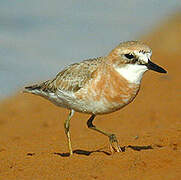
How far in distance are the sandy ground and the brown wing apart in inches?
43.4

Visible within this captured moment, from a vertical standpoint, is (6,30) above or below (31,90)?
above

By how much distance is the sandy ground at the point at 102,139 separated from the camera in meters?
7.48

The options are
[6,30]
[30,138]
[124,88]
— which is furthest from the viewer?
[6,30]

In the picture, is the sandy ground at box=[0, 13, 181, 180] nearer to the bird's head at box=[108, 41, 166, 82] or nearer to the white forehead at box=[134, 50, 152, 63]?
the bird's head at box=[108, 41, 166, 82]

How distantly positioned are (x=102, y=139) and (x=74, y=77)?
80.8 inches

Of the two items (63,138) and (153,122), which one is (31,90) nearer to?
(63,138)

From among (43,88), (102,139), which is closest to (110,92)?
(43,88)

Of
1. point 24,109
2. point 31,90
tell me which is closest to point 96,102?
point 31,90

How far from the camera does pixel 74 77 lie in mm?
9430

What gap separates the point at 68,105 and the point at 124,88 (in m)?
1.14

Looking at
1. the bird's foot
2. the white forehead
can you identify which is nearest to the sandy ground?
the bird's foot

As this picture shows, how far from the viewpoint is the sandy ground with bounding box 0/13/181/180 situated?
7.48 m

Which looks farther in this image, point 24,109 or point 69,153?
point 24,109

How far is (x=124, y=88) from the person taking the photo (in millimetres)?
8672
